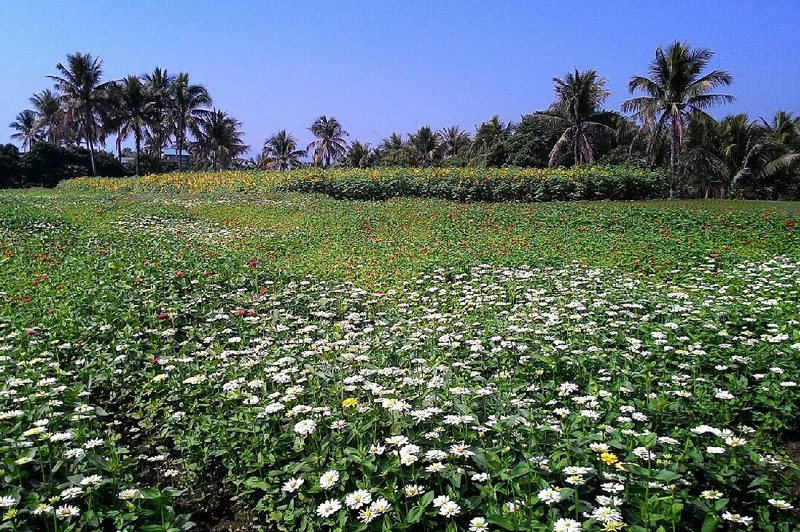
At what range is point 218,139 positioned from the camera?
53781 millimetres

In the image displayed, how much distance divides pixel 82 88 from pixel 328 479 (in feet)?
147

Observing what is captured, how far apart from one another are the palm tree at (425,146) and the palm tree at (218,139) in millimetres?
18298

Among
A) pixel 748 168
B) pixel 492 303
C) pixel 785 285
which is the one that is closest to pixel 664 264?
pixel 785 285

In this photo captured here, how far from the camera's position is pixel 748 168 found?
99.0 feet

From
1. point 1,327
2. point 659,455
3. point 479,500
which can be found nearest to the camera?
point 479,500

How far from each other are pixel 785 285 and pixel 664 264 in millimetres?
2314

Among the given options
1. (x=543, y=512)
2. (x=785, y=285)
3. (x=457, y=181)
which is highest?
(x=457, y=181)

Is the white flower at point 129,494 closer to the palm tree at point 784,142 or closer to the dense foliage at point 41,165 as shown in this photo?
the palm tree at point 784,142

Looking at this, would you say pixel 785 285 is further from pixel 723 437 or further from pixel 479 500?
pixel 479 500

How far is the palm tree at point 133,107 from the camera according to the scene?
136 feet

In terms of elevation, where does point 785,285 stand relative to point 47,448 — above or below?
above

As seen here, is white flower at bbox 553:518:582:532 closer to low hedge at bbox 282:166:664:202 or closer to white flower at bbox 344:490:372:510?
white flower at bbox 344:490:372:510

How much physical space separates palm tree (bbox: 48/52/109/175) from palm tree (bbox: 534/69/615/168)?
3039 cm

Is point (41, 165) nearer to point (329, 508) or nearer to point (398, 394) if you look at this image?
point (398, 394)
